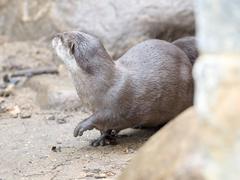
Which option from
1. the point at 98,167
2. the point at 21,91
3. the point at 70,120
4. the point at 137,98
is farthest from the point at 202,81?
the point at 21,91

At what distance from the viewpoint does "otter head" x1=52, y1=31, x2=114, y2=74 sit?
4094mm

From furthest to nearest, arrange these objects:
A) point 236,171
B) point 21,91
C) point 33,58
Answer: point 33,58
point 21,91
point 236,171

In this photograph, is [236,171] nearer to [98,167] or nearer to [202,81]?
[202,81]

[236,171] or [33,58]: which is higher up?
[236,171]

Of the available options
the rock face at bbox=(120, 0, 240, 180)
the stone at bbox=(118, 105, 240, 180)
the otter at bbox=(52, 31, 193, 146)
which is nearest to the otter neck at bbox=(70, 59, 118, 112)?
the otter at bbox=(52, 31, 193, 146)

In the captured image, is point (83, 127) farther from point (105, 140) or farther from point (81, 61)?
point (81, 61)

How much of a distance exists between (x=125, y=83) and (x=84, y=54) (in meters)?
0.29

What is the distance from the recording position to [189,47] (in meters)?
4.52

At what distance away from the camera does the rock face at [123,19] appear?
5.61 m

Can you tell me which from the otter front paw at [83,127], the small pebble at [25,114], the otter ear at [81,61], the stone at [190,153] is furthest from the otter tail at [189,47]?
the stone at [190,153]

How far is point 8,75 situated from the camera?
223 inches

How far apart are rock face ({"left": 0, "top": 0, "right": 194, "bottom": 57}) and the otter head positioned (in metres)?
1.51

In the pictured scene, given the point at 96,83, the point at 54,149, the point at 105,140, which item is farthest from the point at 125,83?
the point at 54,149

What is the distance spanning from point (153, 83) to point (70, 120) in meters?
0.89
